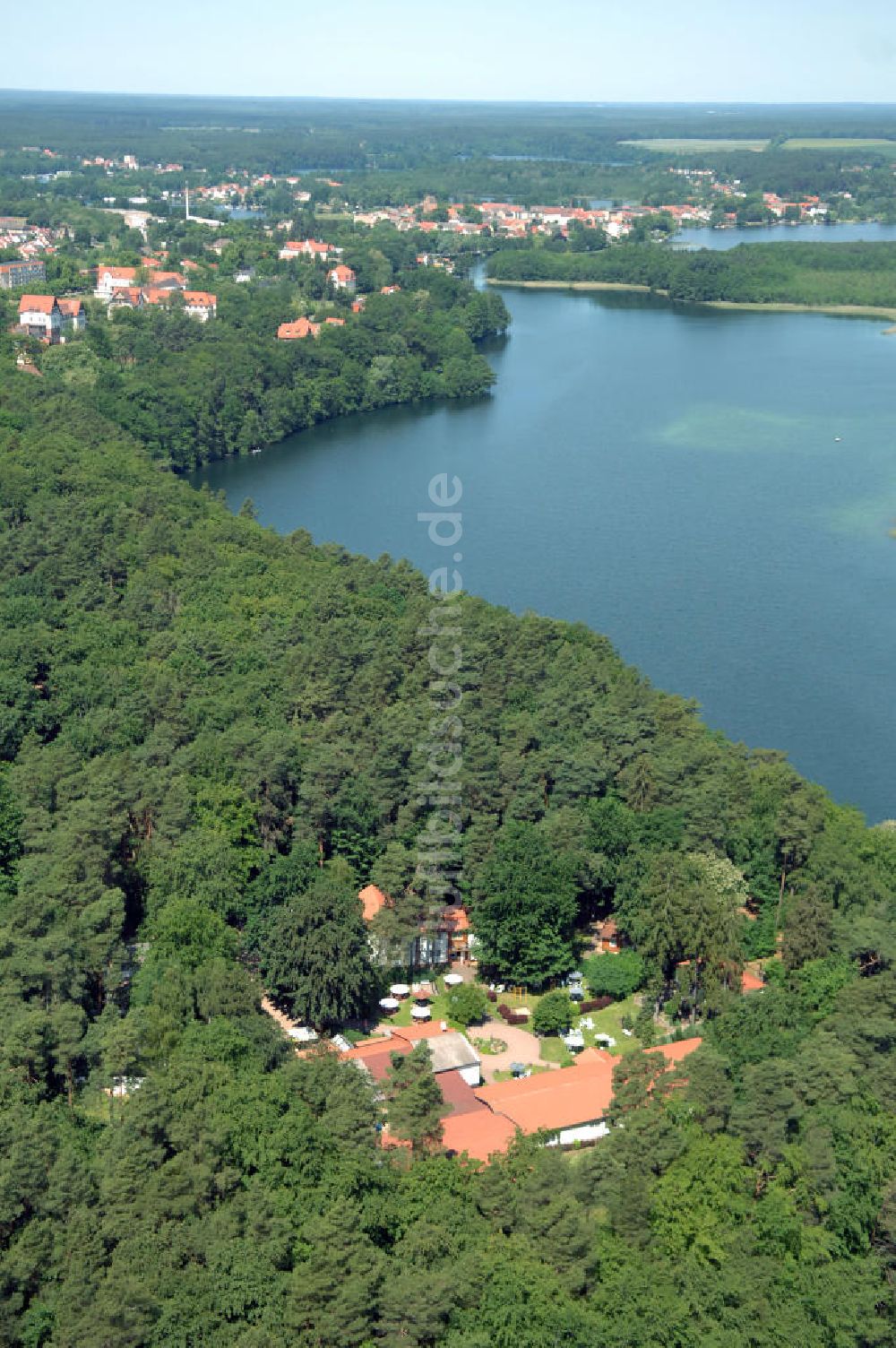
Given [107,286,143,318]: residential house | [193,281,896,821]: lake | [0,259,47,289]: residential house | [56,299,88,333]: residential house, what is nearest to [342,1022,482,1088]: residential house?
[193,281,896,821]: lake

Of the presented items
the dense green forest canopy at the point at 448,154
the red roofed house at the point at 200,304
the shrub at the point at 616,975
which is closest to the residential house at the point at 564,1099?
the shrub at the point at 616,975

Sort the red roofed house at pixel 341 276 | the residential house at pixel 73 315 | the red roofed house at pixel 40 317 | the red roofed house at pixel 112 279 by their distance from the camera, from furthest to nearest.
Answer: the red roofed house at pixel 341 276 < the red roofed house at pixel 112 279 < the residential house at pixel 73 315 < the red roofed house at pixel 40 317

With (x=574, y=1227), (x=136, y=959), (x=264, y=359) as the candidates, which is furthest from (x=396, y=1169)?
(x=264, y=359)

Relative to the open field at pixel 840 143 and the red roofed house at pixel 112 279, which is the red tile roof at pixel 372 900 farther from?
the open field at pixel 840 143

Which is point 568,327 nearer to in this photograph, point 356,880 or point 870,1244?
point 356,880

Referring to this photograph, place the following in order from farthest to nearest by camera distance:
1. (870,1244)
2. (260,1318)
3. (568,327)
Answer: (568,327)
(870,1244)
(260,1318)

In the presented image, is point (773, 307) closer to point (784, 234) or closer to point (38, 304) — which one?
point (784, 234)

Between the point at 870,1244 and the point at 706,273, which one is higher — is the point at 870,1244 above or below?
below
